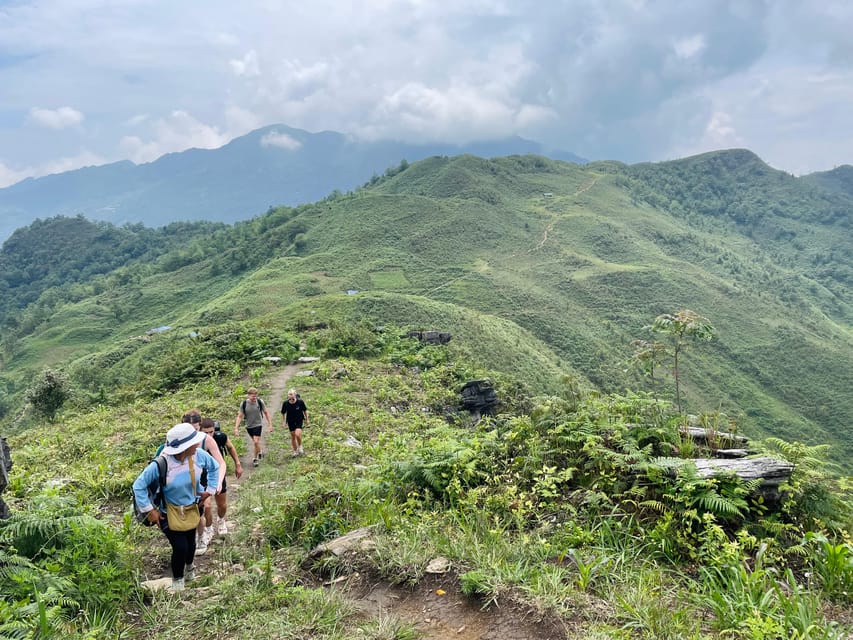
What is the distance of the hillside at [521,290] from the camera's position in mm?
47031

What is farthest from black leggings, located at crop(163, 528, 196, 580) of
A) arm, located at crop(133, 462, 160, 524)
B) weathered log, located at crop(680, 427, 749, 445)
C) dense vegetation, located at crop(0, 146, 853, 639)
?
weathered log, located at crop(680, 427, 749, 445)

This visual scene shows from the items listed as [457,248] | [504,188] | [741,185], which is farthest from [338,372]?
[741,185]

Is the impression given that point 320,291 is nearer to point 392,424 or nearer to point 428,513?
point 392,424

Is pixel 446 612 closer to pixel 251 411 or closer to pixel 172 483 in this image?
pixel 172 483

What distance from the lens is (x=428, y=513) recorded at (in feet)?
18.9

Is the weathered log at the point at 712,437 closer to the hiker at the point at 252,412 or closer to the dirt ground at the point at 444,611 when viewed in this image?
the dirt ground at the point at 444,611

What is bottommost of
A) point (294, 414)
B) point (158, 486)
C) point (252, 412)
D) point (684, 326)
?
point (294, 414)

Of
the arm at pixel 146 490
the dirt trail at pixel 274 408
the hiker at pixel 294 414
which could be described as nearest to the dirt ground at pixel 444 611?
the arm at pixel 146 490

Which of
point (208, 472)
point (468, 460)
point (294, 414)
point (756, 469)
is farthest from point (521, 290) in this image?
point (208, 472)

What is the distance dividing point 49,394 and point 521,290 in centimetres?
5171

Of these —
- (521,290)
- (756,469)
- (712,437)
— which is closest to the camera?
(756,469)

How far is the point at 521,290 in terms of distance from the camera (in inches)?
2502

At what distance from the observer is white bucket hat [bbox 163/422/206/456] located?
5105mm

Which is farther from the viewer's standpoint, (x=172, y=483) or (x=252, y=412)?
(x=252, y=412)
